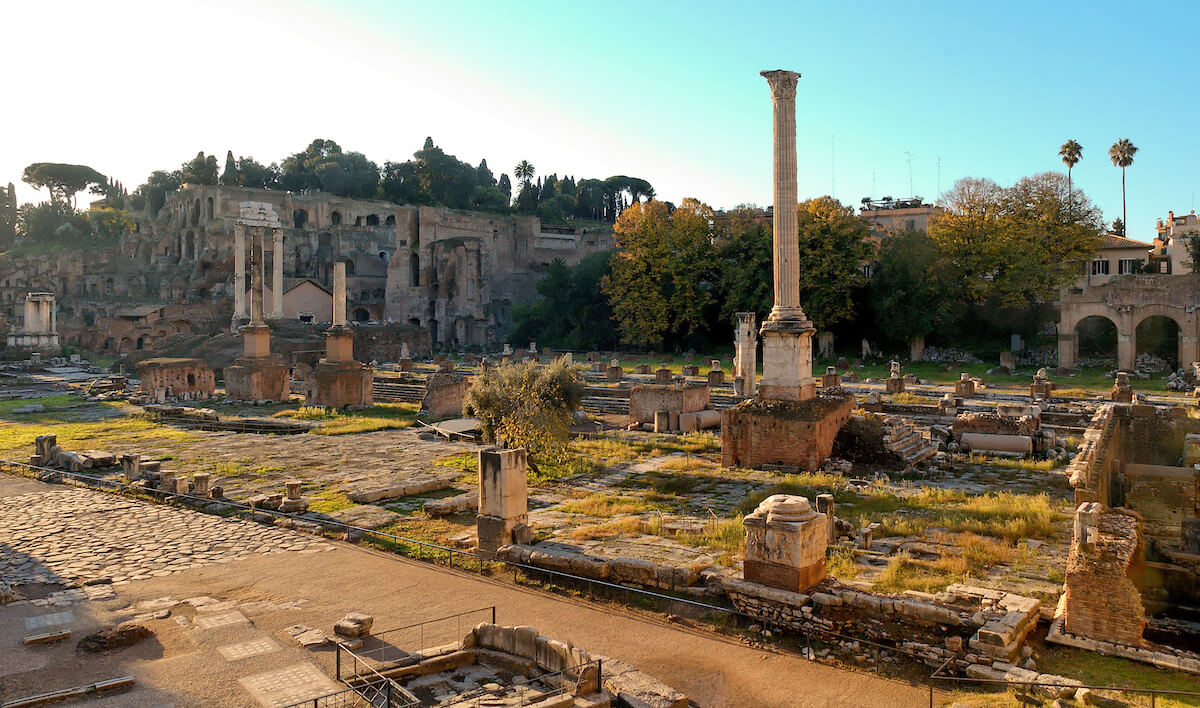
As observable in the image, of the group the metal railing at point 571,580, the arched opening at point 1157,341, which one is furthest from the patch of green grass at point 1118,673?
the arched opening at point 1157,341

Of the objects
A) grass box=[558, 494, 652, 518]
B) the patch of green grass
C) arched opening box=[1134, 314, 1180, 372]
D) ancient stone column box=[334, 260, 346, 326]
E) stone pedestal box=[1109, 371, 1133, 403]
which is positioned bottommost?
the patch of green grass

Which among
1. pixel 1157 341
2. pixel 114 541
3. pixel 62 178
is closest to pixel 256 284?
pixel 114 541

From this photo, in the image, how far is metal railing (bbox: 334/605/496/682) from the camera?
21.4ft

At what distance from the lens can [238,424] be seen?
77.5 feet

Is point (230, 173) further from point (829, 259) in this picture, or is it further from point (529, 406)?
point (529, 406)

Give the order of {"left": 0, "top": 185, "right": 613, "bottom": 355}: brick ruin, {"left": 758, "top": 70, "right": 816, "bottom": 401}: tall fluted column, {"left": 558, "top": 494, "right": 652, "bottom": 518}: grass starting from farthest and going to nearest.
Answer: {"left": 0, "top": 185, "right": 613, "bottom": 355}: brick ruin < {"left": 758, "top": 70, "right": 816, "bottom": 401}: tall fluted column < {"left": 558, "top": 494, "right": 652, "bottom": 518}: grass

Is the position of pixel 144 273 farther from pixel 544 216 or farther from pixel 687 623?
pixel 687 623

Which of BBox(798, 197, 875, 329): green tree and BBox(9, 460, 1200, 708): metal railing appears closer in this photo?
BBox(9, 460, 1200, 708): metal railing

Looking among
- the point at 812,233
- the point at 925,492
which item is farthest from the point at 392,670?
the point at 812,233

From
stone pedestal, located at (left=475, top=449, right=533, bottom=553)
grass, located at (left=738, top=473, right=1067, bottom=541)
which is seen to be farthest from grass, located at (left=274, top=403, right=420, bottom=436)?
grass, located at (left=738, top=473, right=1067, bottom=541)

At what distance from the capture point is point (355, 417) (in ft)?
83.5

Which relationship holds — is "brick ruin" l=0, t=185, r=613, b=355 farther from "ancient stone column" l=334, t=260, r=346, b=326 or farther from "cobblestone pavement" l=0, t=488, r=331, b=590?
"cobblestone pavement" l=0, t=488, r=331, b=590

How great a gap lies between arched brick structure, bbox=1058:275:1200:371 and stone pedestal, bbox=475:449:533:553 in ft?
114

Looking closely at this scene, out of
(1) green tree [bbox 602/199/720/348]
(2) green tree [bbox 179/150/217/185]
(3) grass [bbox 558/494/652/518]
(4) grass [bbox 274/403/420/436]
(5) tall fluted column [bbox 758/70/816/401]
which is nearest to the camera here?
(3) grass [bbox 558/494/652/518]
